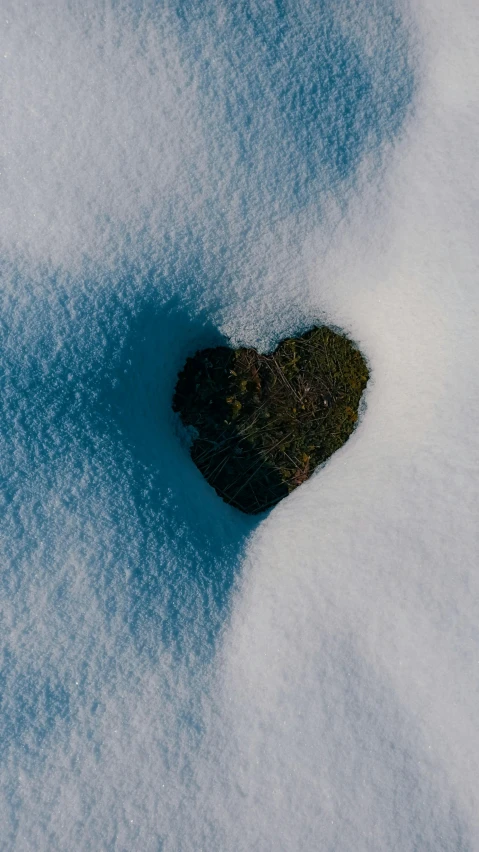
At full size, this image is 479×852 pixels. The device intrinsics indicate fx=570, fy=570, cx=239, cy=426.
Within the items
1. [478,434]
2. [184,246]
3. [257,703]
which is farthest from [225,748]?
[184,246]

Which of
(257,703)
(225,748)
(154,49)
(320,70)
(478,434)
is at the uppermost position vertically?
(320,70)

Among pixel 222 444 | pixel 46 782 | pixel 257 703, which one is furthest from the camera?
pixel 222 444

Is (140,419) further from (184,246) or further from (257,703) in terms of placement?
(257,703)

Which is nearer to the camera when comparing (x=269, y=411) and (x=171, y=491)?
(x=171, y=491)

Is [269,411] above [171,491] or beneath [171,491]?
above
